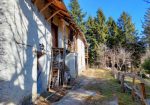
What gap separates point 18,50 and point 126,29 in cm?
4007

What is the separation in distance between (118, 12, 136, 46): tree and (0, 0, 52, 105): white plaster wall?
34482 mm

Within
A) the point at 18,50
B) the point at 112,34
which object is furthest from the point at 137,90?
the point at 112,34

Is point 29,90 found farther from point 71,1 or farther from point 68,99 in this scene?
point 71,1

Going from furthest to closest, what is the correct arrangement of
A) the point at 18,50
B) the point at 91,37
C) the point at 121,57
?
the point at 91,37, the point at 121,57, the point at 18,50

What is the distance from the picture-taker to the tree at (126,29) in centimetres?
4453

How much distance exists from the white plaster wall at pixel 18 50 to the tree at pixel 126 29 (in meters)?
34.5

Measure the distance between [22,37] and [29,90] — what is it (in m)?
2.23

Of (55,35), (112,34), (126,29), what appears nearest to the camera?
(55,35)

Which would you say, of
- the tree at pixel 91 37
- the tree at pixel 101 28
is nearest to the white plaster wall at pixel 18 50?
the tree at pixel 91 37

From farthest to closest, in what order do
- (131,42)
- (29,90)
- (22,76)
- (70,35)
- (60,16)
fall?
(131,42) < (70,35) < (60,16) < (29,90) < (22,76)

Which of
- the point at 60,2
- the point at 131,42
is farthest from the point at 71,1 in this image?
the point at 60,2

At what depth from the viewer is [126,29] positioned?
1859 inches

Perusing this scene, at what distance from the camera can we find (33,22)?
36.8 ft

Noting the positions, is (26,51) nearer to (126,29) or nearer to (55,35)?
(55,35)
